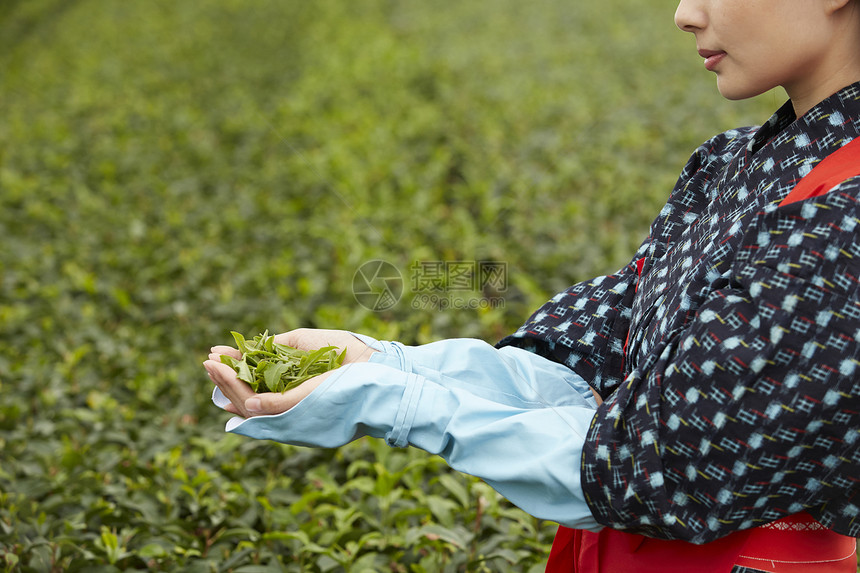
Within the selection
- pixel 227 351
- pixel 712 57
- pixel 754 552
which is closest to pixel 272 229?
pixel 227 351

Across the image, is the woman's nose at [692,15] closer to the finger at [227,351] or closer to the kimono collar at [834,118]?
the kimono collar at [834,118]

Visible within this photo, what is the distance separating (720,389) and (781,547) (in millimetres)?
243

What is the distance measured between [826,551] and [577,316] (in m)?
0.44

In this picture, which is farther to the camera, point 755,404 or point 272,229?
point 272,229

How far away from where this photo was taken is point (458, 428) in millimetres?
866

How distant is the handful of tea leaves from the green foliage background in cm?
72

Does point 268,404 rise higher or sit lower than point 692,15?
lower

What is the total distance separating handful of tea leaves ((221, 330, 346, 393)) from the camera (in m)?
0.96

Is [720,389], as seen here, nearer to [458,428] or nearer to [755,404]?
[755,404]

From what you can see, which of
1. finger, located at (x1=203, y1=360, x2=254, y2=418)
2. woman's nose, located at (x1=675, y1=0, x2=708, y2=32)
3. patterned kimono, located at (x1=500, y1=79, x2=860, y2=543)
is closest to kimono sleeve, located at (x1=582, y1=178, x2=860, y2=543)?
patterned kimono, located at (x1=500, y1=79, x2=860, y2=543)

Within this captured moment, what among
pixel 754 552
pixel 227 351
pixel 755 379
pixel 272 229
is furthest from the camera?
pixel 272 229

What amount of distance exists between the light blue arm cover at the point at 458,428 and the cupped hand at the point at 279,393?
2 cm

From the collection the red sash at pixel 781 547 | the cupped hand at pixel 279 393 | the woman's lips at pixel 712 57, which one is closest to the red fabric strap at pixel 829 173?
the red sash at pixel 781 547

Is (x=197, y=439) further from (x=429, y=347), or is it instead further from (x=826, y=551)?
(x=826, y=551)
